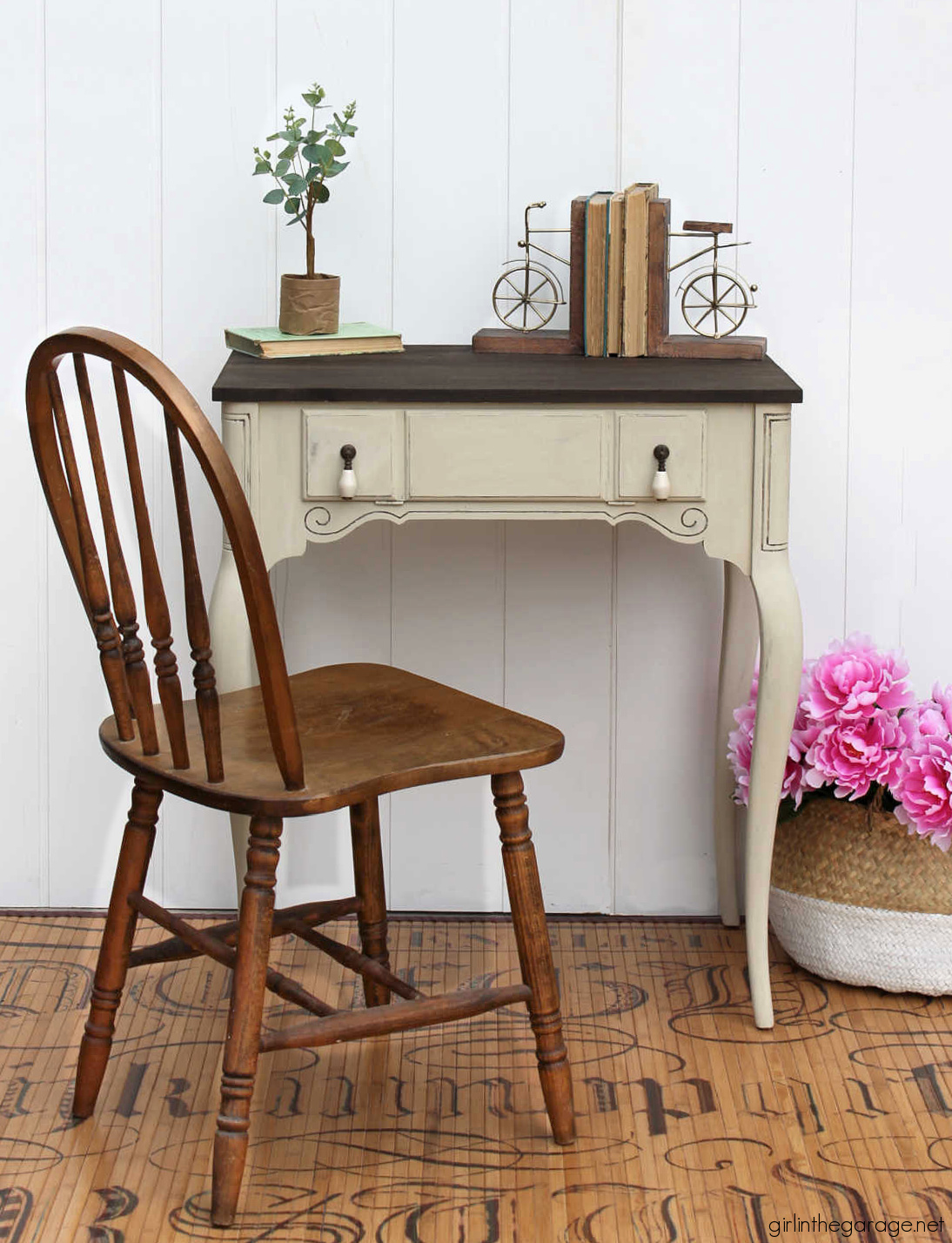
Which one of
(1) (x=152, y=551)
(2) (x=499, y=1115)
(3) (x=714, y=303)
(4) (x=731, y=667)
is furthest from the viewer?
(4) (x=731, y=667)

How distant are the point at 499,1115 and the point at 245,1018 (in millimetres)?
399

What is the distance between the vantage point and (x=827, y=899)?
6.75 ft

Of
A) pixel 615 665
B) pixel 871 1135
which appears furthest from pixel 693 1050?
pixel 615 665

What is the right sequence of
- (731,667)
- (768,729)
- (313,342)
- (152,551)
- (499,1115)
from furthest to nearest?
1. (731,667)
2. (313,342)
3. (768,729)
4. (499,1115)
5. (152,551)

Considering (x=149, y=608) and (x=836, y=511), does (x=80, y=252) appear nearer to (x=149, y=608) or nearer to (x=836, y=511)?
(x=149, y=608)

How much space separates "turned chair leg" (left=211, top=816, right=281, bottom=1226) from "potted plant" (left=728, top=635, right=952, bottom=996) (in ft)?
2.69

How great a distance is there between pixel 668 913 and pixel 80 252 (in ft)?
→ 4.35

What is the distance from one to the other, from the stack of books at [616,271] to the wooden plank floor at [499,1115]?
0.89 m

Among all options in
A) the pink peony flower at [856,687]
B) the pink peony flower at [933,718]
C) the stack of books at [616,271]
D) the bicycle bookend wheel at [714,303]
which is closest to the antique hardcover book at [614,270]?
the stack of books at [616,271]

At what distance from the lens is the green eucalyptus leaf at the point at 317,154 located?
2012mm

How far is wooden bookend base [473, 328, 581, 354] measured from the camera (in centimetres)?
207

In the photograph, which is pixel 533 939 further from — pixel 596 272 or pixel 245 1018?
pixel 596 272

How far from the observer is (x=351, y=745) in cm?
163

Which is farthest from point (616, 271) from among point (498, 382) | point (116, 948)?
point (116, 948)
